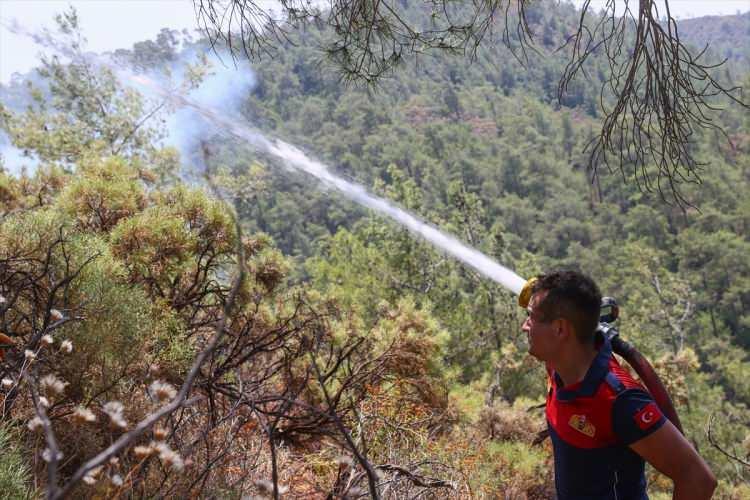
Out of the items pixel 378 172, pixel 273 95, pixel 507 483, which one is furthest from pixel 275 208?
pixel 507 483

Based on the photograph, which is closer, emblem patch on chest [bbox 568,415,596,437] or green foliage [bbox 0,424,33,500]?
green foliage [bbox 0,424,33,500]

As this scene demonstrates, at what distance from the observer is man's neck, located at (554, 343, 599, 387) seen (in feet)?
7.54

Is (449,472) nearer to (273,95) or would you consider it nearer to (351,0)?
(351,0)

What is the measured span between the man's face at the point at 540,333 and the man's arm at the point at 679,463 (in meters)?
0.48

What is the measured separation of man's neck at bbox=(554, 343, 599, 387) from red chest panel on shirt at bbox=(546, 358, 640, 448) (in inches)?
1.9

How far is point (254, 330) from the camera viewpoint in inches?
195

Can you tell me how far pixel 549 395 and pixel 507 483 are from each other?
3263mm

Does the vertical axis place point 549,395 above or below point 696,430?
above

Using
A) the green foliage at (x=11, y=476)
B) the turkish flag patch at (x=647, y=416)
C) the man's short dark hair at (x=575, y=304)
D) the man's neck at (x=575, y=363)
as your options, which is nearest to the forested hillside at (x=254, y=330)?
the green foliage at (x=11, y=476)

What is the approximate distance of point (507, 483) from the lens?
5.49 metres

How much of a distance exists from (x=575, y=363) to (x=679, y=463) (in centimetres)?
47

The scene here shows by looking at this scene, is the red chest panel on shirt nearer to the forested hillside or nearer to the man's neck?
the man's neck

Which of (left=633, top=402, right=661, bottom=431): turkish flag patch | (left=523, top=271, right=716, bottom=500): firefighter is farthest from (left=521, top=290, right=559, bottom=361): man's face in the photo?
(left=633, top=402, right=661, bottom=431): turkish flag patch

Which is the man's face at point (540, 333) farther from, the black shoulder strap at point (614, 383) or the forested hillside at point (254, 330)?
the forested hillside at point (254, 330)
